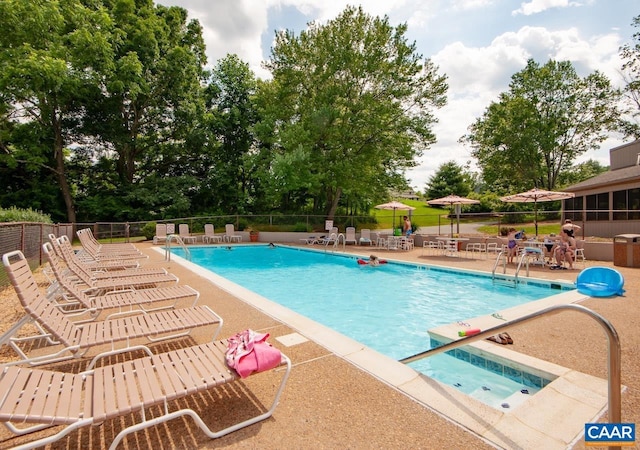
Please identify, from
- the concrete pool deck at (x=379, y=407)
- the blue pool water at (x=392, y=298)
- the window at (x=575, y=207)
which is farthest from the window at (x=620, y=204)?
the concrete pool deck at (x=379, y=407)

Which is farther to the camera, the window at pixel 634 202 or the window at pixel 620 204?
the window at pixel 620 204

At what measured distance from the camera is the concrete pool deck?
2203mm

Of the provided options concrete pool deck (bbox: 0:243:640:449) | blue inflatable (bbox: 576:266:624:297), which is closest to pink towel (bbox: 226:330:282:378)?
concrete pool deck (bbox: 0:243:640:449)

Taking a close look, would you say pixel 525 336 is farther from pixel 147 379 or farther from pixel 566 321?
pixel 147 379

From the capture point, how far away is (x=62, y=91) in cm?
1988

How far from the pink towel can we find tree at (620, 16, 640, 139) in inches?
1387

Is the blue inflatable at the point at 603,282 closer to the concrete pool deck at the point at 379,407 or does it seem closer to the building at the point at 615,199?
the concrete pool deck at the point at 379,407

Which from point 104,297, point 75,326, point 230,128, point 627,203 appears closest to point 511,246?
point 627,203

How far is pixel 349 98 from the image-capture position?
21391mm

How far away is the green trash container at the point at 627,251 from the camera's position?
973 centimetres

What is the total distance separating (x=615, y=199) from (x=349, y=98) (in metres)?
16.0

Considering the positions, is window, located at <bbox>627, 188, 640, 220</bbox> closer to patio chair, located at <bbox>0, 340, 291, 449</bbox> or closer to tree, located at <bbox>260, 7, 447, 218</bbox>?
tree, located at <bbox>260, 7, 447, 218</bbox>

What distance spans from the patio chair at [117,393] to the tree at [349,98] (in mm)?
18381

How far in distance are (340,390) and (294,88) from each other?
22102 mm
